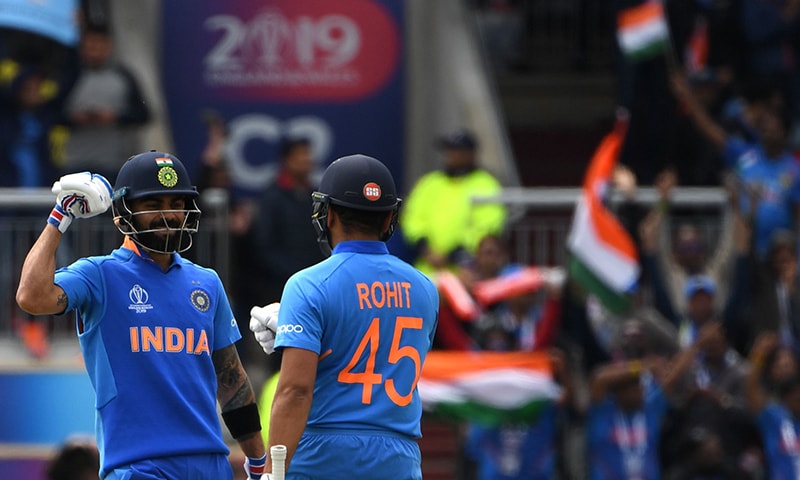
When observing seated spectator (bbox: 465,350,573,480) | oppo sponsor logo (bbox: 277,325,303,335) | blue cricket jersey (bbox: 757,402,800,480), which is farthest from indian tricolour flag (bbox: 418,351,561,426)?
oppo sponsor logo (bbox: 277,325,303,335)

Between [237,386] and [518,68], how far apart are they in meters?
11.6

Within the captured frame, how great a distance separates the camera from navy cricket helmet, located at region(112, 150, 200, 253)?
7.02m

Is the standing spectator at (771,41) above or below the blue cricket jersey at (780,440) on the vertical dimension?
above

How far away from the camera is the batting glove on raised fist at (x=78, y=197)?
683 centimetres

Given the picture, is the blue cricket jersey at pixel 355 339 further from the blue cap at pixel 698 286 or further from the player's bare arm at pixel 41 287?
the blue cap at pixel 698 286

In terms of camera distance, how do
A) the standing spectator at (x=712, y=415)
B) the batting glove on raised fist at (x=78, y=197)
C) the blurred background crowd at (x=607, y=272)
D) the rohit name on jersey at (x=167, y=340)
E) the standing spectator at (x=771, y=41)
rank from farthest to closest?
the standing spectator at (x=771, y=41)
the blurred background crowd at (x=607, y=272)
the standing spectator at (x=712, y=415)
the rohit name on jersey at (x=167, y=340)
the batting glove on raised fist at (x=78, y=197)

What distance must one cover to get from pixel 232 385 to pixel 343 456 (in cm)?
68

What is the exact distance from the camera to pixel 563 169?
18.4 metres

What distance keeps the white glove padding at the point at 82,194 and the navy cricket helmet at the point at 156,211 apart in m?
0.14

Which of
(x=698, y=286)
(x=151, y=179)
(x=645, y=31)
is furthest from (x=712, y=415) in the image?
(x=151, y=179)

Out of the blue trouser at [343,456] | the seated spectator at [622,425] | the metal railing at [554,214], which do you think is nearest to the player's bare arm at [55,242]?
the blue trouser at [343,456]

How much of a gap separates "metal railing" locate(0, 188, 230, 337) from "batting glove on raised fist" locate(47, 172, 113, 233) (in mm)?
5754

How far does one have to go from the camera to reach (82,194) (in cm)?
686

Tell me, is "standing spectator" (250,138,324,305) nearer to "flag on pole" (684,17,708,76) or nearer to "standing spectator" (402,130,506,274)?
"standing spectator" (402,130,506,274)
